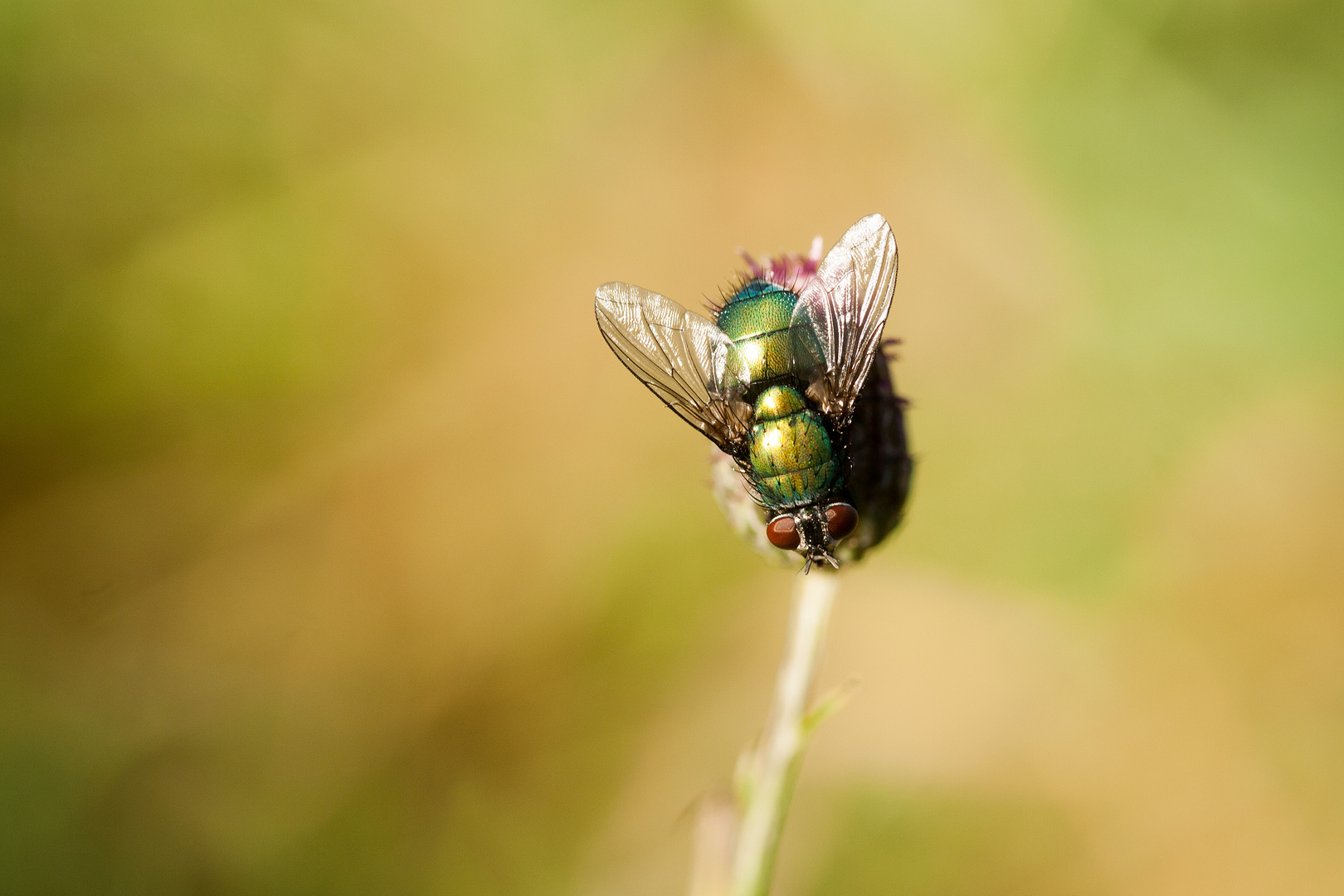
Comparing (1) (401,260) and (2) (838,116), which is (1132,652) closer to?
(2) (838,116)

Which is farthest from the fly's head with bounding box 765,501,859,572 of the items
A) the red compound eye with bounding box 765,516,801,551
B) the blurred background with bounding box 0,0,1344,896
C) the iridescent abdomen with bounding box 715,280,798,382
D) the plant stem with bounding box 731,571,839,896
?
the blurred background with bounding box 0,0,1344,896

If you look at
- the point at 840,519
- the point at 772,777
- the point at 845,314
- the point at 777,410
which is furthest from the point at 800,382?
the point at 772,777

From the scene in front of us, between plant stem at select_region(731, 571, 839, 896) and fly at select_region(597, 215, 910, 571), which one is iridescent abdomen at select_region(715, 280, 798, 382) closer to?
fly at select_region(597, 215, 910, 571)

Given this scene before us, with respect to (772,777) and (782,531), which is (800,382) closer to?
(782,531)

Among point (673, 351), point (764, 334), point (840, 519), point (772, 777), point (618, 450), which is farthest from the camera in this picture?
point (618, 450)

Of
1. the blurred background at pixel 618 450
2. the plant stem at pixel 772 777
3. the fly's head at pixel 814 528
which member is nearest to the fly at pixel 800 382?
the fly's head at pixel 814 528

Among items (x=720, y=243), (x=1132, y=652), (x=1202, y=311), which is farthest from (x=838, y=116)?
(x=1132, y=652)

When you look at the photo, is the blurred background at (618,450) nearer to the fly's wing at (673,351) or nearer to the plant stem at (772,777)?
the plant stem at (772,777)
